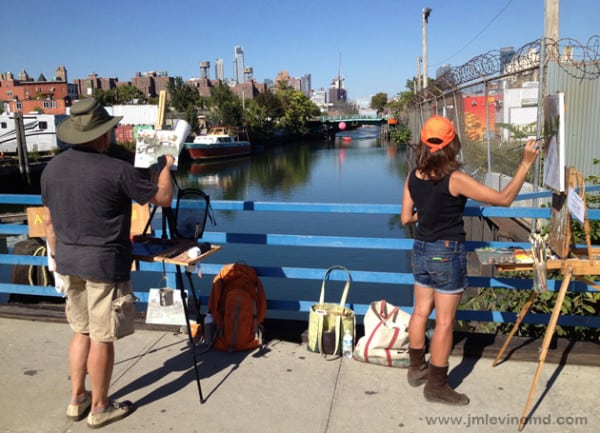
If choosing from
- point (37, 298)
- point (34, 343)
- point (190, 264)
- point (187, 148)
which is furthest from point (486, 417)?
point (187, 148)

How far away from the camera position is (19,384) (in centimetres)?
373

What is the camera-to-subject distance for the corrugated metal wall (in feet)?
30.3

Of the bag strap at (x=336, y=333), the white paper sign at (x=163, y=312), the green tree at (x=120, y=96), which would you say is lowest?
the bag strap at (x=336, y=333)

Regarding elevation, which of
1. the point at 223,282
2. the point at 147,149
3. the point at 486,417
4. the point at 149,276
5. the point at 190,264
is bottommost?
the point at 149,276

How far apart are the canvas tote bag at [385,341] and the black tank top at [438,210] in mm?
915

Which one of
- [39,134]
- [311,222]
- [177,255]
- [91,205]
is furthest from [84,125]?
[39,134]

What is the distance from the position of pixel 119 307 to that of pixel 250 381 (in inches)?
43.3

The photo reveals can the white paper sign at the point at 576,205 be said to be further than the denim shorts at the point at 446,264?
No

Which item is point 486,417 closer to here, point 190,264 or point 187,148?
point 190,264

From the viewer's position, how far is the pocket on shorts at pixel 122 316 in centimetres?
308

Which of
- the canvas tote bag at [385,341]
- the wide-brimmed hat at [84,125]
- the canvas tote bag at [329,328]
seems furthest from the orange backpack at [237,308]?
the wide-brimmed hat at [84,125]

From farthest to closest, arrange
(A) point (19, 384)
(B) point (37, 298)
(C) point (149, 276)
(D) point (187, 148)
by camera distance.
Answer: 1. (D) point (187, 148)
2. (C) point (149, 276)
3. (B) point (37, 298)
4. (A) point (19, 384)

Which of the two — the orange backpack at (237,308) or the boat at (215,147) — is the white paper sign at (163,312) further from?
the boat at (215,147)

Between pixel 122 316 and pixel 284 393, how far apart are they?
3.77 feet
